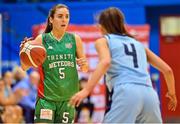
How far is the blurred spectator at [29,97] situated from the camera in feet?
34.3

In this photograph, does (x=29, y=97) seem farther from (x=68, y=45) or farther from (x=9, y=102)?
(x=68, y=45)

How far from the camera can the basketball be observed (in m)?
5.80

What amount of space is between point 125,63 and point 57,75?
4.47 ft

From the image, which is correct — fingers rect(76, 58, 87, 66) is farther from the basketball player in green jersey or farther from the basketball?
the basketball

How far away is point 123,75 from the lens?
15.0 ft

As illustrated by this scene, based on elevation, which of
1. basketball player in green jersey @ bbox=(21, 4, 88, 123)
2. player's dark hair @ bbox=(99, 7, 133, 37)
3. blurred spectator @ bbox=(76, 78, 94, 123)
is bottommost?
blurred spectator @ bbox=(76, 78, 94, 123)

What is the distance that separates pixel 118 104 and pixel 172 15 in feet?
34.8

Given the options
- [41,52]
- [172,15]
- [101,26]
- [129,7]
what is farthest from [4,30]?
[101,26]

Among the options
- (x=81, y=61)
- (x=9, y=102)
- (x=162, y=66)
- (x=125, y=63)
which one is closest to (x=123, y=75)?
(x=125, y=63)

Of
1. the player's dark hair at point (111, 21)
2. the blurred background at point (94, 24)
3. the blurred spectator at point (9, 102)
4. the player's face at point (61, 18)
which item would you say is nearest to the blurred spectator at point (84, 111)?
the blurred background at point (94, 24)

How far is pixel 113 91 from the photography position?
457cm

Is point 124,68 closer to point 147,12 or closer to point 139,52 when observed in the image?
point 139,52

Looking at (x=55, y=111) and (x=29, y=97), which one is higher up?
(x=55, y=111)

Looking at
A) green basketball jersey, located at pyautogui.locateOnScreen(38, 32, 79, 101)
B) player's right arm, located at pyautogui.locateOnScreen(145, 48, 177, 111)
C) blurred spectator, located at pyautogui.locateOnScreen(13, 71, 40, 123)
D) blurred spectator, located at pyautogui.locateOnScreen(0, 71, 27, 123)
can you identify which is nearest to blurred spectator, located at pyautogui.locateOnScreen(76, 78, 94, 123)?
blurred spectator, located at pyautogui.locateOnScreen(13, 71, 40, 123)
